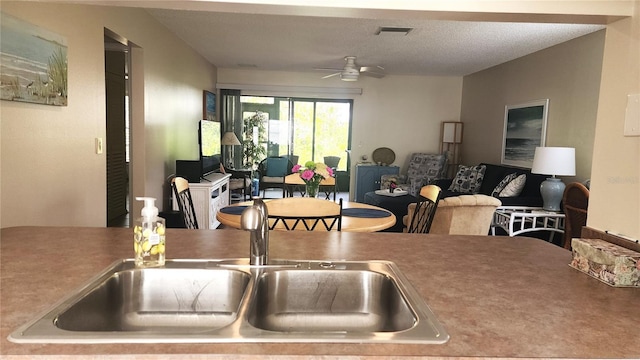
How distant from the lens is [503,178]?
17.7 feet

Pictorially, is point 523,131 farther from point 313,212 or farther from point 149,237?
point 149,237

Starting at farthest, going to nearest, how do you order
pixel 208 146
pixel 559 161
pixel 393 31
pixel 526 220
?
1. pixel 208 146
2. pixel 393 31
3. pixel 526 220
4. pixel 559 161

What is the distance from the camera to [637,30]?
47.4 inches

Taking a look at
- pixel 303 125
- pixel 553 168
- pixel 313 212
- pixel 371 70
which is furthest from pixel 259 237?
pixel 303 125

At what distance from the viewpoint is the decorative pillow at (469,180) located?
5906mm

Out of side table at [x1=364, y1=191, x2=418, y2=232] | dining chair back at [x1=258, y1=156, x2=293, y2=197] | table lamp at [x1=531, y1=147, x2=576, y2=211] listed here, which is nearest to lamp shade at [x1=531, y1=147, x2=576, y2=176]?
table lamp at [x1=531, y1=147, x2=576, y2=211]

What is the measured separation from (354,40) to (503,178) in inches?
101

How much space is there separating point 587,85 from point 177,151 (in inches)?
178

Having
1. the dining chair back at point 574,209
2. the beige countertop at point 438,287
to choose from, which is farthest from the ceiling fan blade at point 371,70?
the beige countertop at point 438,287

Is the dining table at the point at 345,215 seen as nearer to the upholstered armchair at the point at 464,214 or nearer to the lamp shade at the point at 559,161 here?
the upholstered armchair at the point at 464,214

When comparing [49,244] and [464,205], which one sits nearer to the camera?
[49,244]

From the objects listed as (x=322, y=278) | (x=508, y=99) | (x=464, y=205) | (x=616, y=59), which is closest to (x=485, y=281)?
(x=322, y=278)

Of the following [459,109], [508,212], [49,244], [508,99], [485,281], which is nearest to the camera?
[485,281]

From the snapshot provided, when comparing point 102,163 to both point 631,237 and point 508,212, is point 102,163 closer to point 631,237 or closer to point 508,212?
point 631,237
